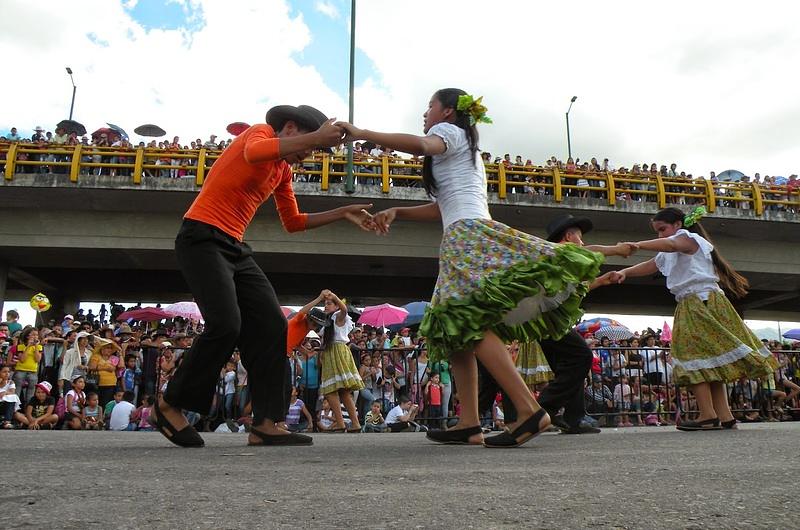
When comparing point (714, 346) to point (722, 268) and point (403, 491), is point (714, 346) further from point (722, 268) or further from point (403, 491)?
point (403, 491)

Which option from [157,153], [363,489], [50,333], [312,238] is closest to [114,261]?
[157,153]

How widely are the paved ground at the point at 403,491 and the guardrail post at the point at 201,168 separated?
17.2 meters

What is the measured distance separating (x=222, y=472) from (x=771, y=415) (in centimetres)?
1074

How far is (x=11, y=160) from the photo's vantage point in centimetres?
1920

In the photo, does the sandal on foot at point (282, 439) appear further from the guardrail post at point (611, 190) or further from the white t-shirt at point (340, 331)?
the guardrail post at point (611, 190)

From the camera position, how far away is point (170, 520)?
1.39 metres

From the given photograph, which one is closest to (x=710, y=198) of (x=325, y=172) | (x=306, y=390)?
(x=325, y=172)

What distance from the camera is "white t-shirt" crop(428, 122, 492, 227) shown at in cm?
367

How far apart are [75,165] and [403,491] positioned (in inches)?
785

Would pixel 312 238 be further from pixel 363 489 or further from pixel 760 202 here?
pixel 363 489

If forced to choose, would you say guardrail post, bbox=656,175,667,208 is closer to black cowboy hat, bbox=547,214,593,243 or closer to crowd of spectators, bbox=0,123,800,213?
crowd of spectators, bbox=0,123,800,213

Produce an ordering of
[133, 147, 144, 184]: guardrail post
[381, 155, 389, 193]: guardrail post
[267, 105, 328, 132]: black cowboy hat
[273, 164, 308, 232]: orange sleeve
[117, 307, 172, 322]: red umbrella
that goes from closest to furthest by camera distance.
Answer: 1. [267, 105, 328, 132]: black cowboy hat
2. [273, 164, 308, 232]: orange sleeve
3. [133, 147, 144, 184]: guardrail post
4. [117, 307, 172, 322]: red umbrella
5. [381, 155, 389, 193]: guardrail post

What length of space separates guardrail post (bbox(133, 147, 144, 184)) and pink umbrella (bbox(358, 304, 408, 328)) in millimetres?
7420

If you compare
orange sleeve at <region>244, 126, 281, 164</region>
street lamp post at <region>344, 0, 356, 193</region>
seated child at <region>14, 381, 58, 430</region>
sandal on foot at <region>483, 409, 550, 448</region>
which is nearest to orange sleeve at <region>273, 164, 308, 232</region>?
orange sleeve at <region>244, 126, 281, 164</region>
